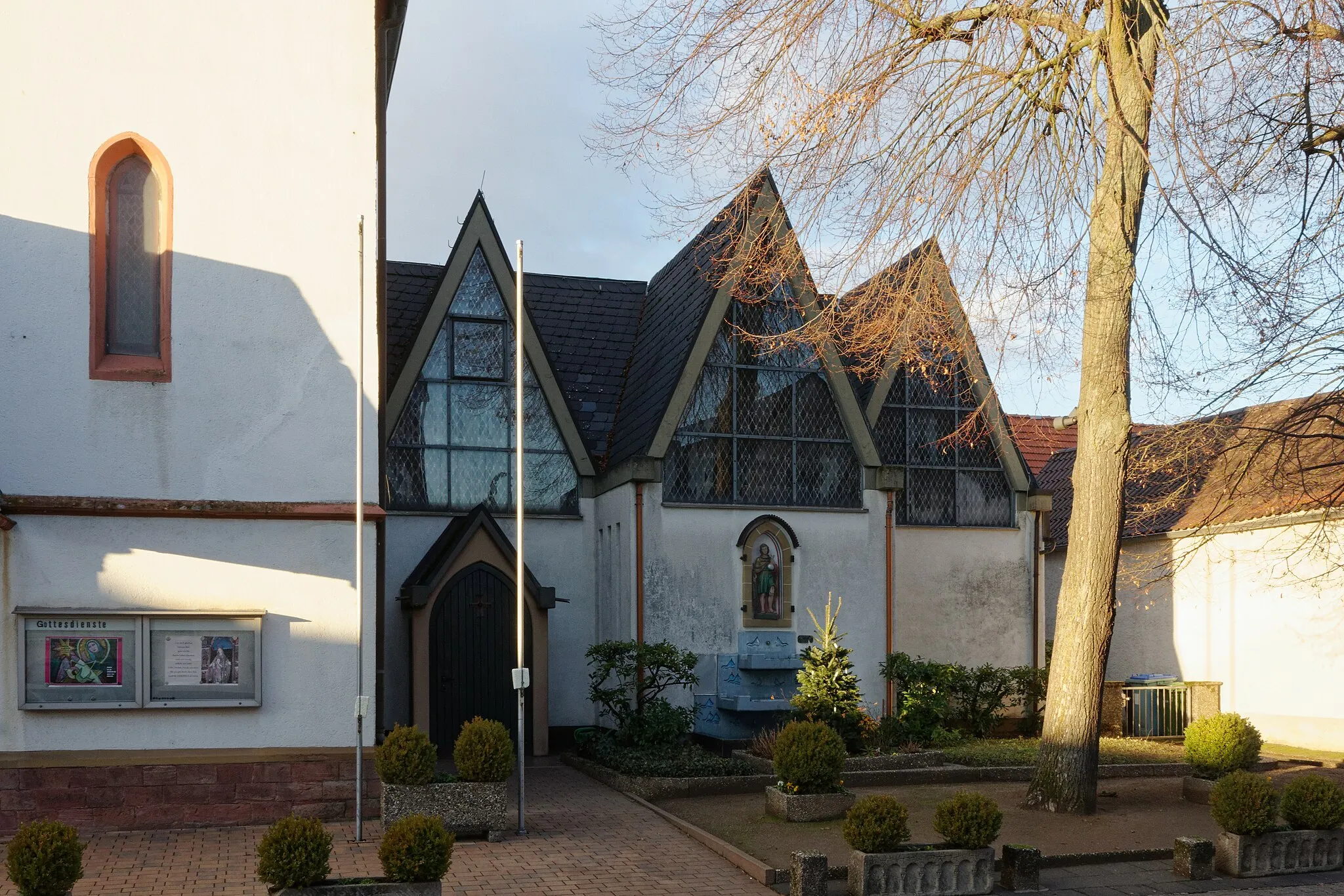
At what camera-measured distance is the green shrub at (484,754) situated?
489 inches

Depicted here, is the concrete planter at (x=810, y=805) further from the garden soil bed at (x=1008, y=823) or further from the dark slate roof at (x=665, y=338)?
the dark slate roof at (x=665, y=338)

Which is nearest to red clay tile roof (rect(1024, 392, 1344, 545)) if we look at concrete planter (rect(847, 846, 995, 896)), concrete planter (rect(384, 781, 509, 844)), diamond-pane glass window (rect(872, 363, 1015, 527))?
diamond-pane glass window (rect(872, 363, 1015, 527))

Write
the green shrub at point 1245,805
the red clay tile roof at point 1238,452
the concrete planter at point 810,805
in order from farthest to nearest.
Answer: the red clay tile roof at point 1238,452
the concrete planter at point 810,805
the green shrub at point 1245,805

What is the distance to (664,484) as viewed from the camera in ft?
64.6

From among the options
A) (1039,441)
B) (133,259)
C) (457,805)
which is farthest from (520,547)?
(1039,441)

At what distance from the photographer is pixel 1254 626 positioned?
918 inches

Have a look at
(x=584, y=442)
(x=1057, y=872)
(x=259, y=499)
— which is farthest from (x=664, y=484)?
(x=1057, y=872)

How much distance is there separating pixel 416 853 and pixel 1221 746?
10093mm

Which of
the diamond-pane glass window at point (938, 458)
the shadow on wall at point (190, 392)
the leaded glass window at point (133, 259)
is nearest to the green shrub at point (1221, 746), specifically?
the diamond-pane glass window at point (938, 458)

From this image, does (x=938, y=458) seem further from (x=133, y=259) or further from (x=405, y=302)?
(x=133, y=259)

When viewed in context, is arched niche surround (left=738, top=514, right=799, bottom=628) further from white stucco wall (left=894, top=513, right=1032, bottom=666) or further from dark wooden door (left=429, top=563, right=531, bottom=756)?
dark wooden door (left=429, top=563, right=531, bottom=756)

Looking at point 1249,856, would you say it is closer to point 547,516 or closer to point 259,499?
point 259,499

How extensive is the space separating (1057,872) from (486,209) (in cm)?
Result: 1338

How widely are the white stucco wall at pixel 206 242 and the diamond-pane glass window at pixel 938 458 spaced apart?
11.4 meters
